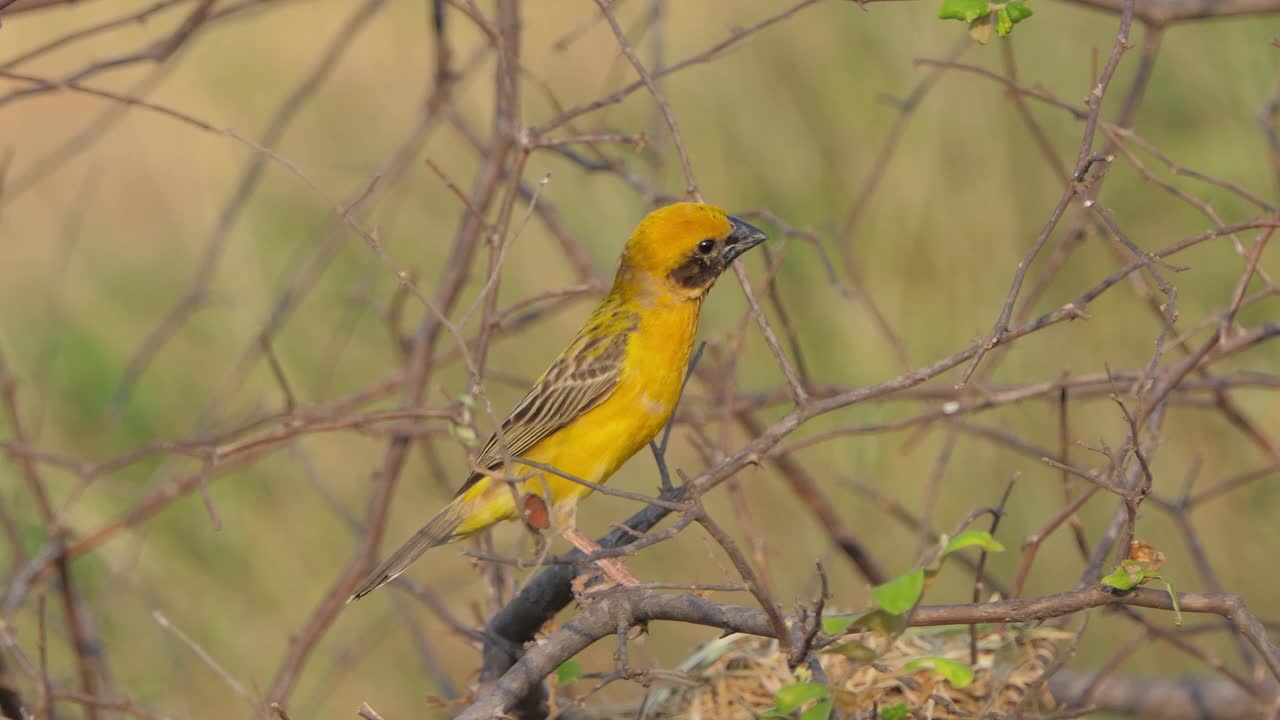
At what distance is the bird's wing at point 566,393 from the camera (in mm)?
4418

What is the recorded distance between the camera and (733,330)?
626 centimetres

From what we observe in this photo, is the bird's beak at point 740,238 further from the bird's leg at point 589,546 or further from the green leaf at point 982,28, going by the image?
the green leaf at point 982,28

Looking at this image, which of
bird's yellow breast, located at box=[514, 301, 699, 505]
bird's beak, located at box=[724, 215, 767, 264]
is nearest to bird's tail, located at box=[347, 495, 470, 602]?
bird's yellow breast, located at box=[514, 301, 699, 505]

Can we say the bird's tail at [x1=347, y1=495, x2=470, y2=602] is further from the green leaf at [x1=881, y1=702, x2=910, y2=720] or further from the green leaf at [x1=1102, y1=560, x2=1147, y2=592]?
the green leaf at [x1=1102, y1=560, x2=1147, y2=592]

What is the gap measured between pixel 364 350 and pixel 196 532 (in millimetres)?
1416

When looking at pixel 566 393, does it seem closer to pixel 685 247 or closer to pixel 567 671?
pixel 685 247

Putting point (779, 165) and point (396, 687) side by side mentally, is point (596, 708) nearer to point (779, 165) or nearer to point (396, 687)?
point (396, 687)

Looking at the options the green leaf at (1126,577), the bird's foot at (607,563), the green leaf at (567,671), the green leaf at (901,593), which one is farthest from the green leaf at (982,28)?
the bird's foot at (607,563)

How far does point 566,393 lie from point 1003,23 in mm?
2120

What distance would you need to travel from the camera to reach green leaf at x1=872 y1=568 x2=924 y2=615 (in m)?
1.87

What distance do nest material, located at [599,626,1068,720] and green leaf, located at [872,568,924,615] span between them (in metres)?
1.52

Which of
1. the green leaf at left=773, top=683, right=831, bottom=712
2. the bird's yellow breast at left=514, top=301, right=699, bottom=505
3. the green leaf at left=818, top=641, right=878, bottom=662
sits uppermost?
the bird's yellow breast at left=514, top=301, right=699, bottom=505

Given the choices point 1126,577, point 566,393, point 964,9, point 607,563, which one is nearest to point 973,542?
point 1126,577

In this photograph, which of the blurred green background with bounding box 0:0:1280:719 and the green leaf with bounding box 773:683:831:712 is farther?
the blurred green background with bounding box 0:0:1280:719
